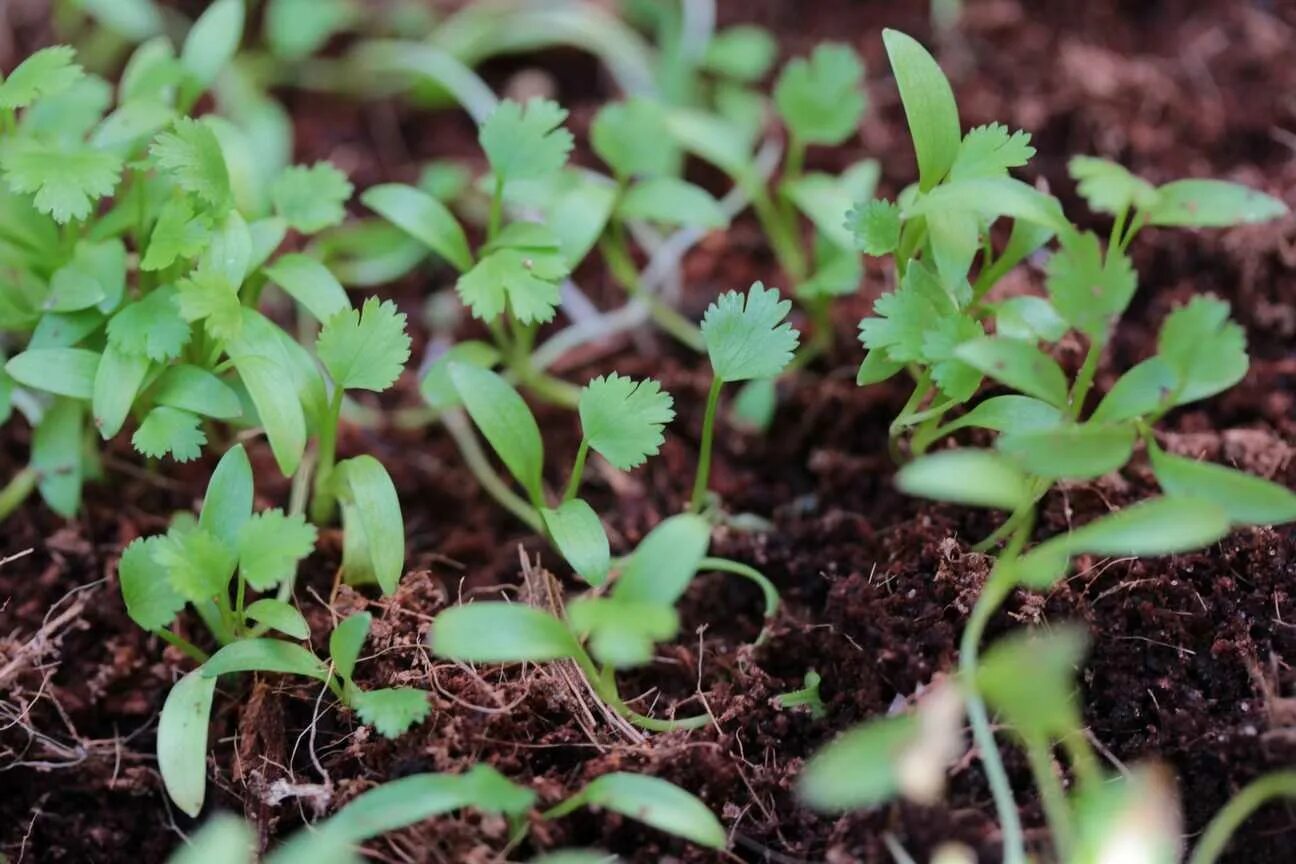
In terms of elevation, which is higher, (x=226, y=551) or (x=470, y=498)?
(x=226, y=551)

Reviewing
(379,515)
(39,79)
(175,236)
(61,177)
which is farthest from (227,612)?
(39,79)

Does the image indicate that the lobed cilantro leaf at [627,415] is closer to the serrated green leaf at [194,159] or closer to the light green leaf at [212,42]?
the serrated green leaf at [194,159]

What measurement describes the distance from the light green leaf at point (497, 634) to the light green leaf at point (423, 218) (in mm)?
589

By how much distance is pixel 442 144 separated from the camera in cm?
220

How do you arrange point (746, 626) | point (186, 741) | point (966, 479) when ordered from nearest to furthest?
point (966, 479) < point (186, 741) < point (746, 626)

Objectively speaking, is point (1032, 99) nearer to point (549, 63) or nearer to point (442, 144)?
point (549, 63)

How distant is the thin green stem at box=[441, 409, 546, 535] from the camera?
1622mm

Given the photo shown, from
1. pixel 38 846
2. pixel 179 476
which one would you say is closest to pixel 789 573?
pixel 179 476

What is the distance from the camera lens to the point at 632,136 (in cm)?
175

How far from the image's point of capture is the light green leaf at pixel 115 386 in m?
1.38

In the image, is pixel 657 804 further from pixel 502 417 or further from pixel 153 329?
pixel 153 329

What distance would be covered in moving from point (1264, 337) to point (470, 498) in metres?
1.13

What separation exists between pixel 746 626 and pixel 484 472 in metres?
0.42

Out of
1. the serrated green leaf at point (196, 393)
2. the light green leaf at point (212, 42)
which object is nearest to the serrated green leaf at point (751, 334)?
the serrated green leaf at point (196, 393)
